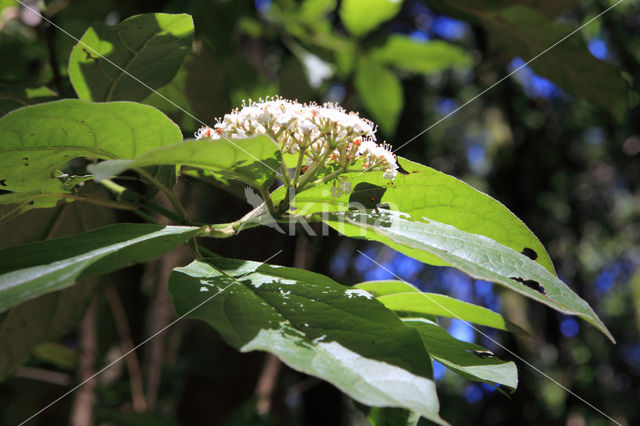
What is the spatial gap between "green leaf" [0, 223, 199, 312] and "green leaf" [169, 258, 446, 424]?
7 centimetres

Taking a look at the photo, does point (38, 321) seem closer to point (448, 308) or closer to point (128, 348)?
point (128, 348)

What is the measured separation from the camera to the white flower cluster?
0.89 meters

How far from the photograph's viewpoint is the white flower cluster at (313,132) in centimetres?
89

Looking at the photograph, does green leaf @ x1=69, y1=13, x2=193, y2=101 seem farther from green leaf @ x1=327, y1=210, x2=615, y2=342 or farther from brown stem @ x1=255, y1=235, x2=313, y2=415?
brown stem @ x1=255, y1=235, x2=313, y2=415

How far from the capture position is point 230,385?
214cm

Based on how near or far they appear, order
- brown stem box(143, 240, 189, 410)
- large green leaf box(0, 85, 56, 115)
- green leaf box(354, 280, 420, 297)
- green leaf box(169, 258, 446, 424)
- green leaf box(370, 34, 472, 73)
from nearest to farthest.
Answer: green leaf box(169, 258, 446, 424), green leaf box(354, 280, 420, 297), large green leaf box(0, 85, 56, 115), green leaf box(370, 34, 472, 73), brown stem box(143, 240, 189, 410)

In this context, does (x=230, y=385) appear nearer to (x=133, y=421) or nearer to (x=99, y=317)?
(x=133, y=421)

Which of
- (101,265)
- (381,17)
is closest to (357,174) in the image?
(101,265)

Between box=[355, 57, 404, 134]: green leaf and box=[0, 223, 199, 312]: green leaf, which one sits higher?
box=[355, 57, 404, 134]: green leaf

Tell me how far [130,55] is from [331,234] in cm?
167

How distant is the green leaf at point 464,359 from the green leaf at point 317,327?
0.14 m

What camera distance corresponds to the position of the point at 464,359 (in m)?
0.77

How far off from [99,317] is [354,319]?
93.9 inches

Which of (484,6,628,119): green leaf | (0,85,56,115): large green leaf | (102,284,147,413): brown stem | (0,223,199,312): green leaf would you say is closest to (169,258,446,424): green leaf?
(0,223,199,312): green leaf
